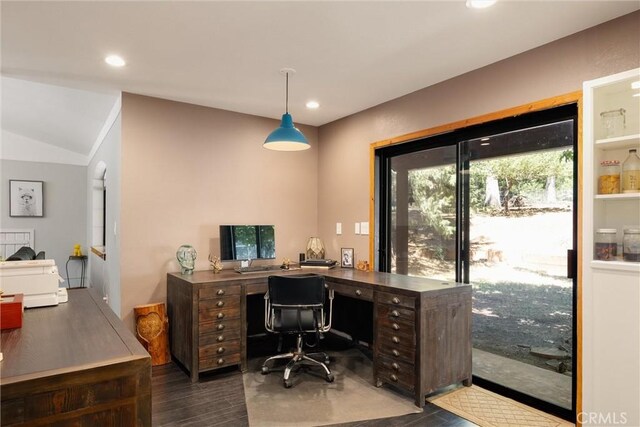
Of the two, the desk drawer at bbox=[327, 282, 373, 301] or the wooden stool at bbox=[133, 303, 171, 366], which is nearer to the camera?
the desk drawer at bbox=[327, 282, 373, 301]

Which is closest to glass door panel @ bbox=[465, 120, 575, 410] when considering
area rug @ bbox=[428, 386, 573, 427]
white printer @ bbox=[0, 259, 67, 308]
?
area rug @ bbox=[428, 386, 573, 427]

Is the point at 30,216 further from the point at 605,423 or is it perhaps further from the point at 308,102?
the point at 605,423

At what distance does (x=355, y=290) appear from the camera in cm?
333

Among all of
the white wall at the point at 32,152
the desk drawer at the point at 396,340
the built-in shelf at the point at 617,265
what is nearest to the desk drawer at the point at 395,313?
the desk drawer at the point at 396,340

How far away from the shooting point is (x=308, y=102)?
3918 mm

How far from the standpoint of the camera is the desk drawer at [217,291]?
3.20 metres

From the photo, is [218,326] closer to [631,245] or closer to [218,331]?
[218,331]

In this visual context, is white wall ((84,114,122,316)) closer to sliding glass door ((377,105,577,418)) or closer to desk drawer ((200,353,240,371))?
desk drawer ((200,353,240,371))

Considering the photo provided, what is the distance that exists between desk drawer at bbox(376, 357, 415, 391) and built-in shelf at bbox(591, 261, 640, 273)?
1394 mm

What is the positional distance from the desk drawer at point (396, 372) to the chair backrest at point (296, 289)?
2.28 ft

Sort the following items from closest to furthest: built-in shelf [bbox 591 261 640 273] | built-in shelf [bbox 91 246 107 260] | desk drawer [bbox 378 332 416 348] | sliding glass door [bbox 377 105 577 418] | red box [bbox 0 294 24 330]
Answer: red box [bbox 0 294 24 330] < built-in shelf [bbox 591 261 640 273] < sliding glass door [bbox 377 105 577 418] < desk drawer [bbox 378 332 416 348] < built-in shelf [bbox 91 246 107 260]

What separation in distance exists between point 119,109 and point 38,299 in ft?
7.40

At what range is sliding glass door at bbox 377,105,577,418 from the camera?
270 centimetres

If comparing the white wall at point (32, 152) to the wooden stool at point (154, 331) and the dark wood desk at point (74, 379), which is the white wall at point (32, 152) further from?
the dark wood desk at point (74, 379)
